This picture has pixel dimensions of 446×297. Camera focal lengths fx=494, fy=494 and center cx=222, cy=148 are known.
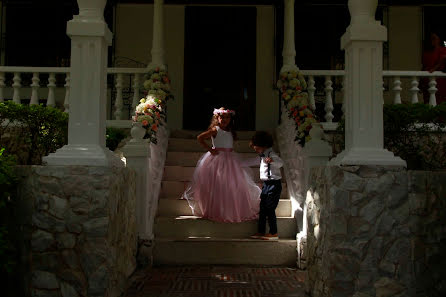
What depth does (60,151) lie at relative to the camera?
4.15 m

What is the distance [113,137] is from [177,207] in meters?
1.68

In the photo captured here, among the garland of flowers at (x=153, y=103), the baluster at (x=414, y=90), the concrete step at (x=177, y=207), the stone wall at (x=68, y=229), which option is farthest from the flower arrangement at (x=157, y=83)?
the baluster at (x=414, y=90)

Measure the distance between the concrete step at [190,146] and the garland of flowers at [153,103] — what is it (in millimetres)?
950

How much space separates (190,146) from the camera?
326 inches

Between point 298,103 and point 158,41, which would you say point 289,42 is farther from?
point 158,41

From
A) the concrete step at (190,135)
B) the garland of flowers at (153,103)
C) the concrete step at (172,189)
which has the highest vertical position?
the garland of flowers at (153,103)

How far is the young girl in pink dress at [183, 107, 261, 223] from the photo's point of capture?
20.6 feet

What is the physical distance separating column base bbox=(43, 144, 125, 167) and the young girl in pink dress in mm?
2261

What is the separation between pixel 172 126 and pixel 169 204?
3809 millimetres

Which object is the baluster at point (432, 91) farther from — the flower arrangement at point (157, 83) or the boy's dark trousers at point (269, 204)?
the flower arrangement at point (157, 83)

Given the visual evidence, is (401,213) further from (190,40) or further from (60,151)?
(190,40)

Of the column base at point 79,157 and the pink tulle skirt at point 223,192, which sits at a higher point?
the column base at point 79,157

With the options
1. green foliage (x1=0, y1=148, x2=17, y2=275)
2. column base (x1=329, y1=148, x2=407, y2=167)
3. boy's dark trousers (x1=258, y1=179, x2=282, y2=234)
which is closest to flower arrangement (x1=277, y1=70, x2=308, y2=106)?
boy's dark trousers (x1=258, y1=179, x2=282, y2=234)

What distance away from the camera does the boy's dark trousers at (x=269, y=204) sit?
5949 mm
